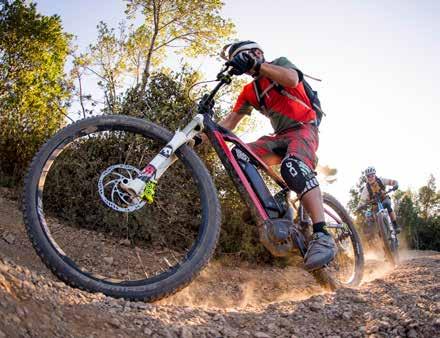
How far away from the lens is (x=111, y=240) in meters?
6.68

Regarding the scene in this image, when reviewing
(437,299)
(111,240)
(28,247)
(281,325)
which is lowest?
(28,247)

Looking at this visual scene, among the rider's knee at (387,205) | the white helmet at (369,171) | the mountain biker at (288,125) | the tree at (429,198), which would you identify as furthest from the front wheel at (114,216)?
the tree at (429,198)

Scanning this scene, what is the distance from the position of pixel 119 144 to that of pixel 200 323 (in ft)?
15.0

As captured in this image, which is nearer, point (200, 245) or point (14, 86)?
point (200, 245)

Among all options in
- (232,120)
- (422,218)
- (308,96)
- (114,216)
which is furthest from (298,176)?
(422,218)

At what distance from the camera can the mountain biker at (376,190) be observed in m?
11.7

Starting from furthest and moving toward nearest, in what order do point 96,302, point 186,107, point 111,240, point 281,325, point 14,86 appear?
point 14,86
point 186,107
point 111,240
point 281,325
point 96,302

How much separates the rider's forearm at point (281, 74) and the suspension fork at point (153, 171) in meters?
0.83

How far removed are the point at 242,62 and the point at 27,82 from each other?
8.84 meters

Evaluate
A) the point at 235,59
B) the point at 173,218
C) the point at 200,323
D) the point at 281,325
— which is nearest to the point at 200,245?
the point at 200,323

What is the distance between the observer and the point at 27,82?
416 inches

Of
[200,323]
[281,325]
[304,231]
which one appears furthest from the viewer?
[304,231]

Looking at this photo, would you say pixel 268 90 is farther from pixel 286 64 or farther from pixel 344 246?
pixel 344 246

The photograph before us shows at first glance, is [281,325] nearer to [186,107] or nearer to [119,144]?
[119,144]
